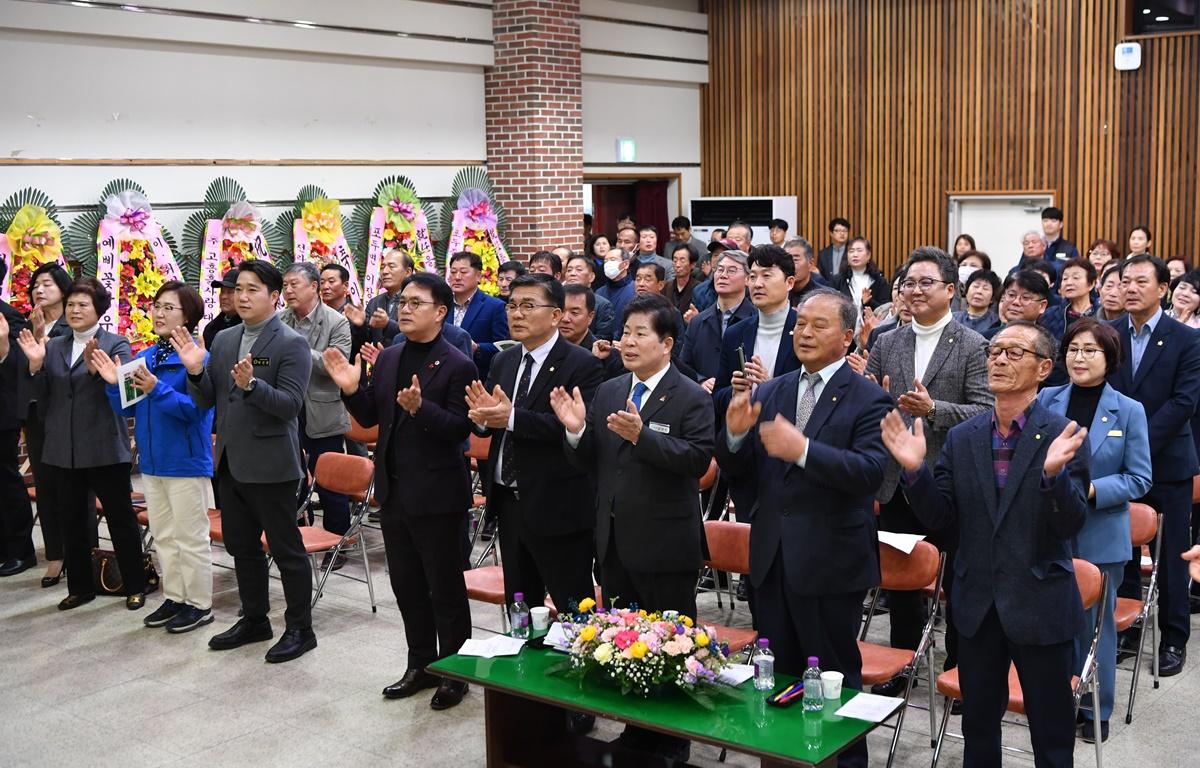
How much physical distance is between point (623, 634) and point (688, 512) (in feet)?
2.26

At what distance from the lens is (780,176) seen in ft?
48.9

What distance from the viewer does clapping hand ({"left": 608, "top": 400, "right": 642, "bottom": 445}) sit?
161 inches

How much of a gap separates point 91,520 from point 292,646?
65.5 inches

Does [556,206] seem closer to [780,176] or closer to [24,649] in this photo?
[780,176]

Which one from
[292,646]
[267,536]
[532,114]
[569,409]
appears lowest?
[292,646]

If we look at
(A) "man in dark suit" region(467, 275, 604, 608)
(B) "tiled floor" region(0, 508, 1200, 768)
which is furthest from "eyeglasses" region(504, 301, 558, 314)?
(B) "tiled floor" region(0, 508, 1200, 768)

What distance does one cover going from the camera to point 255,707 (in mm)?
5289

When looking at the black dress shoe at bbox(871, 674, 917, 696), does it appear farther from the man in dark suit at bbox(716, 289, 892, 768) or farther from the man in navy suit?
the man in navy suit

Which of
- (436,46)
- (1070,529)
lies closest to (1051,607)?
(1070,529)

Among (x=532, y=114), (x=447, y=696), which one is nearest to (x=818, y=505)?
(x=447, y=696)

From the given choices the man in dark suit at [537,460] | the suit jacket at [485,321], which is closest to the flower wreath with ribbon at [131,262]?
the suit jacket at [485,321]

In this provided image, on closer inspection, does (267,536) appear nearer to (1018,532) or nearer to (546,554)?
(546,554)

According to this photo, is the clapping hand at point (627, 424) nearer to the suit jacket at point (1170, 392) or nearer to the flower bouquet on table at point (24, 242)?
the suit jacket at point (1170, 392)

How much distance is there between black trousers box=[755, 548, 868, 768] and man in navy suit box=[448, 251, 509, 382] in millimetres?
3866
